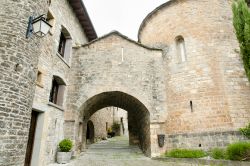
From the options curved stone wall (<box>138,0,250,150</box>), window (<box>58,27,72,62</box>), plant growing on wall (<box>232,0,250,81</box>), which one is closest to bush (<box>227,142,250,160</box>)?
curved stone wall (<box>138,0,250,150</box>)

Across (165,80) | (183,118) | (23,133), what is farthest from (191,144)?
(23,133)

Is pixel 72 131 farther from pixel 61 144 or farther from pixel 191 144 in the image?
pixel 191 144

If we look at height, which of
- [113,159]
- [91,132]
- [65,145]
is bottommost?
[113,159]

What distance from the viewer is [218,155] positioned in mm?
6816

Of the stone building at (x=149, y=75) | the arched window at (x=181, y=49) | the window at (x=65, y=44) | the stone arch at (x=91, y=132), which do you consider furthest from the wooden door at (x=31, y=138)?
the stone arch at (x=91, y=132)

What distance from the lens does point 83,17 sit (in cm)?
1123

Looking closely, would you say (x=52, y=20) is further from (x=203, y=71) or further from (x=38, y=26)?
(x=203, y=71)

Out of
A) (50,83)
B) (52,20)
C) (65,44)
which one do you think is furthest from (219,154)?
(65,44)

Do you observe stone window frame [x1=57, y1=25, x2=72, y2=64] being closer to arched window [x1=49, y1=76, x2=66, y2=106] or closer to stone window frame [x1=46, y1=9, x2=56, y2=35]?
arched window [x1=49, y1=76, x2=66, y2=106]

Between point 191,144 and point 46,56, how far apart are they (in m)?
6.50

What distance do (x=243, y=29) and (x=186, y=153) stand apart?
16.8ft

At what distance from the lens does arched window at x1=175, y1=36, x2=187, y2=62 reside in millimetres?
9516

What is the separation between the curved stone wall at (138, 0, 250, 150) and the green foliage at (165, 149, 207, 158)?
33.3 inches

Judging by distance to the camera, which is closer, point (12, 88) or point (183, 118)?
point (12, 88)
